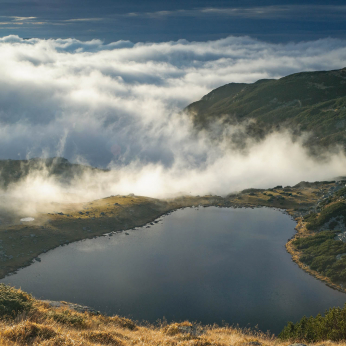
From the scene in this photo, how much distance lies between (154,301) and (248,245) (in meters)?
53.1

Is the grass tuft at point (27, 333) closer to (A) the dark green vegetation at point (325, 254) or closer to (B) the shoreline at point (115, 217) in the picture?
(B) the shoreline at point (115, 217)

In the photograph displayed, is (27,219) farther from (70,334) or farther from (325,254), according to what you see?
(70,334)

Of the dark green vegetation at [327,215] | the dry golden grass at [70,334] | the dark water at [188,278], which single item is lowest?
the dark water at [188,278]

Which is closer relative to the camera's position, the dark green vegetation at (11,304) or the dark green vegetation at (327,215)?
the dark green vegetation at (11,304)

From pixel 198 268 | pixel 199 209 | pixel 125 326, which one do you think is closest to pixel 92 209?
pixel 199 209

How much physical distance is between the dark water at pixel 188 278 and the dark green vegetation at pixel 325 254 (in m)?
5.31

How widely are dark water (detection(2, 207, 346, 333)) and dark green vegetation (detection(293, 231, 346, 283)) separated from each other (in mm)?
5315

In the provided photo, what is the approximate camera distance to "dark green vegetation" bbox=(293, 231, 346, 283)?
9375 centimetres

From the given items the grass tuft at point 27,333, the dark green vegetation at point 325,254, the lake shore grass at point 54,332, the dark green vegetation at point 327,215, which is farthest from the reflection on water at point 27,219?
the grass tuft at point 27,333

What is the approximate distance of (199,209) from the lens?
571 ft

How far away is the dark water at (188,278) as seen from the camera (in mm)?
74875

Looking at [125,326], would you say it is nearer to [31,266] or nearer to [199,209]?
[31,266]

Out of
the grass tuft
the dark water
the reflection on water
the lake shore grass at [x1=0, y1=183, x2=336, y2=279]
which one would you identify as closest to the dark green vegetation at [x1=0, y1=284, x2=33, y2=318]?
the grass tuft

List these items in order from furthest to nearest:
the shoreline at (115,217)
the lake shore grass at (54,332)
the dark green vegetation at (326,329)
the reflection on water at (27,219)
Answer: the reflection on water at (27,219) < the shoreline at (115,217) < the dark green vegetation at (326,329) < the lake shore grass at (54,332)
